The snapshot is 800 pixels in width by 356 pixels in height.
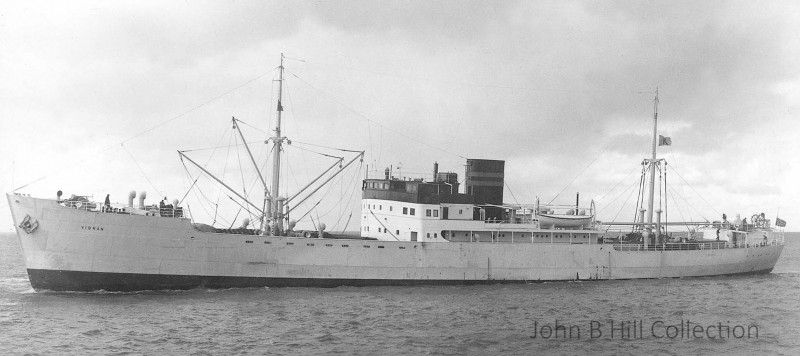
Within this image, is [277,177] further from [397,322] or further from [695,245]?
[695,245]

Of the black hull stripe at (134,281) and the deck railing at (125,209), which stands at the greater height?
the deck railing at (125,209)

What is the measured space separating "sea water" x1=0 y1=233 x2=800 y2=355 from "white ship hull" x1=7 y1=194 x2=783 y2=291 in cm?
75

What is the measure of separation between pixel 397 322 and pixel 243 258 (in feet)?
27.9

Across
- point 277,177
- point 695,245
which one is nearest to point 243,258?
point 277,177

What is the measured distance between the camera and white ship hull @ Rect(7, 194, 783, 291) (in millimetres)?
25125

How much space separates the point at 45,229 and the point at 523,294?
65.2 feet

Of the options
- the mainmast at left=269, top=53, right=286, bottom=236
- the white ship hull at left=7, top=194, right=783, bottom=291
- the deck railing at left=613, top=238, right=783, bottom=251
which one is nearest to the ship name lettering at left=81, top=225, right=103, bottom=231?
the white ship hull at left=7, top=194, right=783, bottom=291

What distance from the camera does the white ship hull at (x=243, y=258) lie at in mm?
25125

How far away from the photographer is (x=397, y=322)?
71.6 feet

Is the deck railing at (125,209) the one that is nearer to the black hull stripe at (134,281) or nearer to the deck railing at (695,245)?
the black hull stripe at (134,281)

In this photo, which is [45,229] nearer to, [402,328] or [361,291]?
[361,291]

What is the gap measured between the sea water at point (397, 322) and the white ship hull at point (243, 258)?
748mm

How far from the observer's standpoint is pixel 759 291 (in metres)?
31.8

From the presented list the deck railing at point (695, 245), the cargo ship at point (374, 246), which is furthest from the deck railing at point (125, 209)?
the deck railing at point (695, 245)
